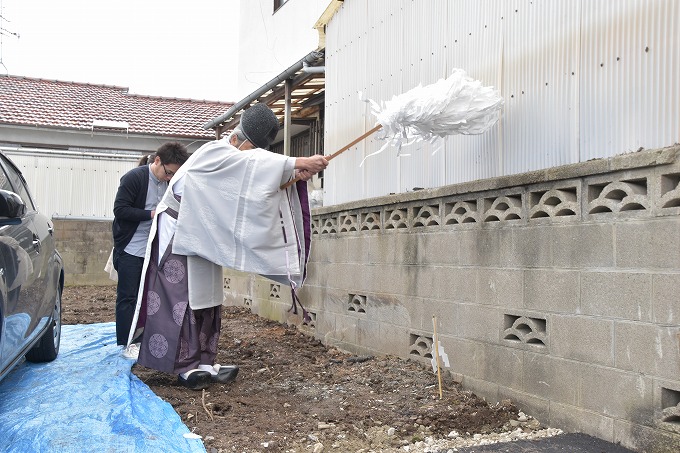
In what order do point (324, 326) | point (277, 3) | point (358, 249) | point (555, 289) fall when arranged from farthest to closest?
point (277, 3)
point (324, 326)
point (358, 249)
point (555, 289)

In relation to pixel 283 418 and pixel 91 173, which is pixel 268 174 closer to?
pixel 283 418

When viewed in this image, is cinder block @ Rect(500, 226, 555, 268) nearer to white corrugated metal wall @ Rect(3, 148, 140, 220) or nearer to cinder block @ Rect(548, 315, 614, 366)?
cinder block @ Rect(548, 315, 614, 366)

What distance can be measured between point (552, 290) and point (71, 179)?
1236 cm

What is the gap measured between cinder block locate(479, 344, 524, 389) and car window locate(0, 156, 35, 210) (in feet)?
10.8

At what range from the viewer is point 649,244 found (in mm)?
2902

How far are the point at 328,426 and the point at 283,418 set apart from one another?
0.33m

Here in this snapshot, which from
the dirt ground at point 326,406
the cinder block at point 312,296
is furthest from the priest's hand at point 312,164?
the cinder block at point 312,296

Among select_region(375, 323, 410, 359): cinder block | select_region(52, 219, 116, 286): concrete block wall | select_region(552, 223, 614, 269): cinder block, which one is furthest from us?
select_region(52, 219, 116, 286): concrete block wall

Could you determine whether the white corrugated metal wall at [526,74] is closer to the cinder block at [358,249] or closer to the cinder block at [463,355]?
the cinder block at [358,249]

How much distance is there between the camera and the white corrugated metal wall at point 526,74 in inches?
121

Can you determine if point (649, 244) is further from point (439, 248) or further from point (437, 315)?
point (437, 315)

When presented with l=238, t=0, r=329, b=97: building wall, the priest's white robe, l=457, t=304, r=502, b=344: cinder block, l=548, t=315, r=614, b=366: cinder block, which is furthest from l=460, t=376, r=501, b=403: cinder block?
l=238, t=0, r=329, b=97: building wall

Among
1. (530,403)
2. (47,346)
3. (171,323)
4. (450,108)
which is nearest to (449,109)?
(450,108)

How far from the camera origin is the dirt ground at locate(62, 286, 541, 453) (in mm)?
3434
